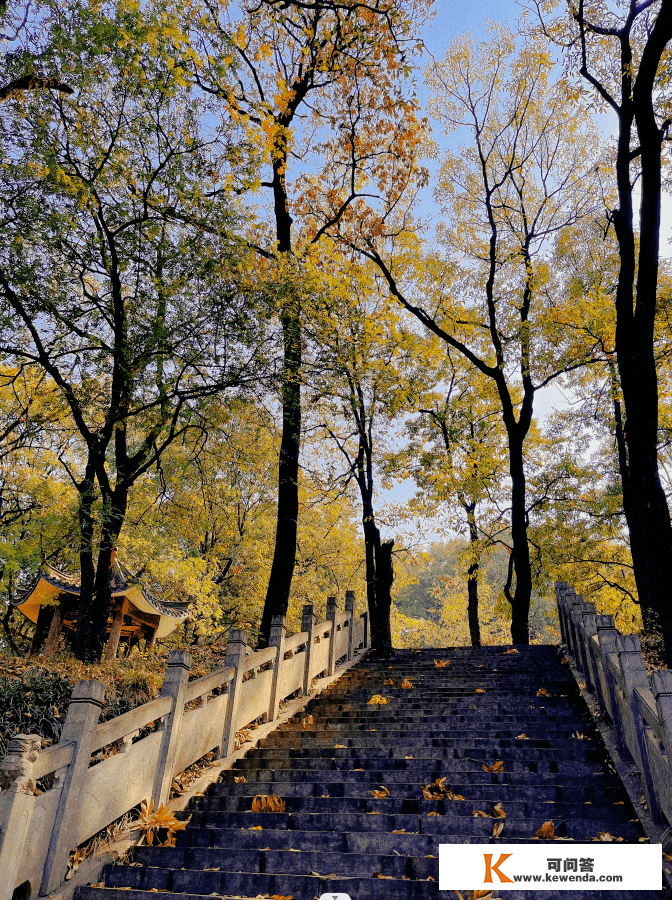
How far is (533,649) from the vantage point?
41.4ft

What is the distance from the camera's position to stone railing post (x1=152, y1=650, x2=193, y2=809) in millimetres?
5688

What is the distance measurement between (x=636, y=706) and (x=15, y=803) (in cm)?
454

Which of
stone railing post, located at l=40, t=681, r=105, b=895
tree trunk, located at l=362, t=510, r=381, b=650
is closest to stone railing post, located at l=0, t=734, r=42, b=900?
stone railing post, located at l=40, t=681, r=105, b=895

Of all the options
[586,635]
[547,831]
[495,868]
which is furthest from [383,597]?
[495,868]

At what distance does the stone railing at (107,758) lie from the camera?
3975mm

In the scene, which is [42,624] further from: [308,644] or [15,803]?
[15,803]

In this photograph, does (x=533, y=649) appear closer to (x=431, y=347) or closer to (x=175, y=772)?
(x=175, y=772)

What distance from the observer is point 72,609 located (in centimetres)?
1653

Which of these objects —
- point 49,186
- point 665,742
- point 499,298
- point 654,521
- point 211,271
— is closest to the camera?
point 665,742

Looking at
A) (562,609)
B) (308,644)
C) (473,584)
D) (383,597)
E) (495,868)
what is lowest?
(495,868)

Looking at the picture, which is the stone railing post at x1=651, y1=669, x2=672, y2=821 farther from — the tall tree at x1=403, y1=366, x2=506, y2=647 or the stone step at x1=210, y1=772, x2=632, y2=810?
the tall tree at x1=403, y1=366, x2=506, y2=647

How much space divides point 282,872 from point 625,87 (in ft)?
38.3

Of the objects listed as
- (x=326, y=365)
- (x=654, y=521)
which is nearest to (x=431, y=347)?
(x=326, y=365)

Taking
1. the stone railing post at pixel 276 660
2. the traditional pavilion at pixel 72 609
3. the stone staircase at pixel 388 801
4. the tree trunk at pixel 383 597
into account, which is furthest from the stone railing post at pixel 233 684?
the traditional pavilion at pixel 72 609
